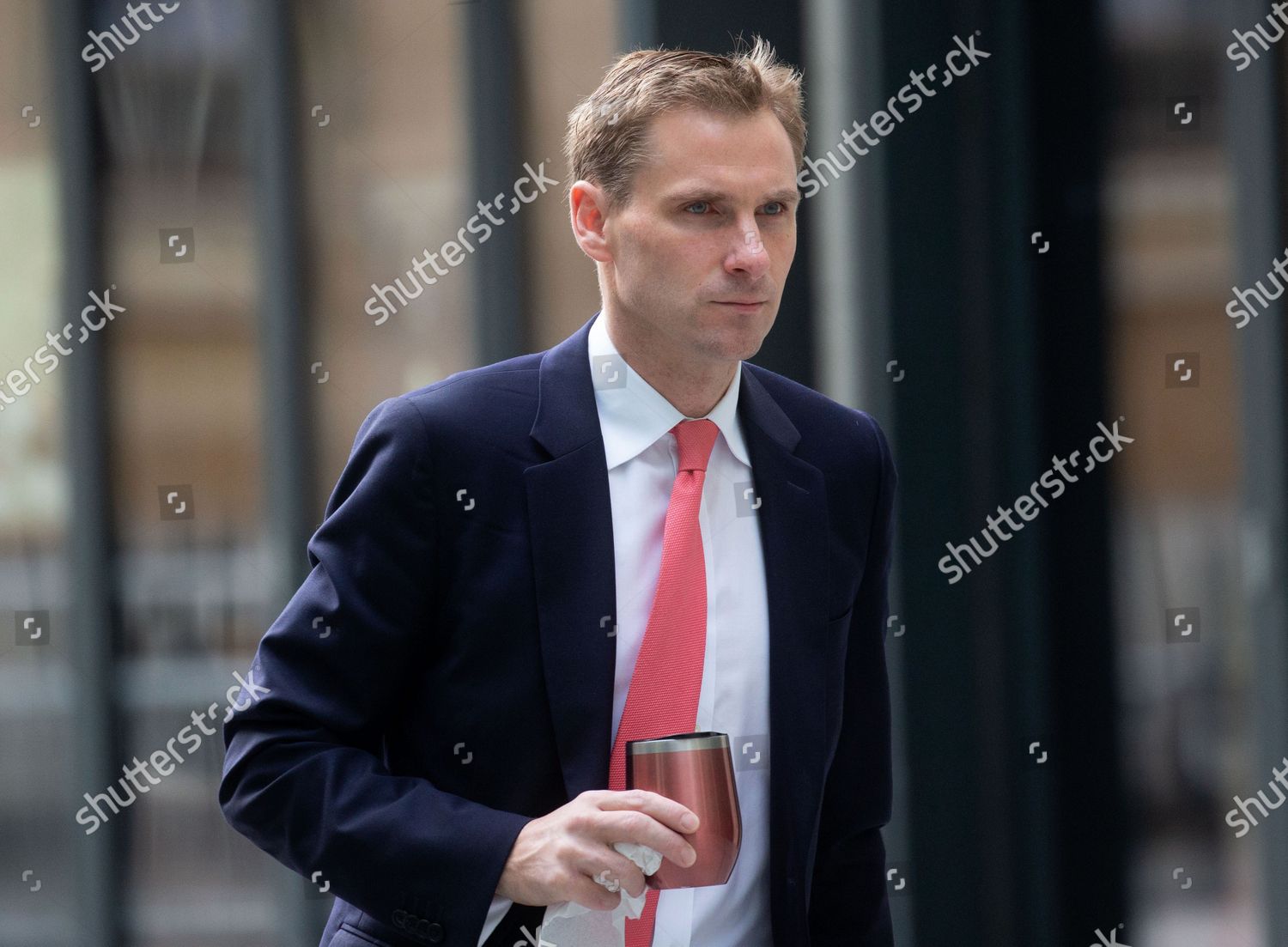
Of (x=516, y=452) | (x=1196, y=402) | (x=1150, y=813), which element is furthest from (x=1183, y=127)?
(x=516, y=452)

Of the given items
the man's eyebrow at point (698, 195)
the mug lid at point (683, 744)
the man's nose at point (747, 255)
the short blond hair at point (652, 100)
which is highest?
the short blond hair at point (652, 100)

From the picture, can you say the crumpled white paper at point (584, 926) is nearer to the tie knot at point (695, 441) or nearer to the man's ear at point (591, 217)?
the tie knot at point (695, 441)

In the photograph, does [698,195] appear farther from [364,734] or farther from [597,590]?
[364,734]

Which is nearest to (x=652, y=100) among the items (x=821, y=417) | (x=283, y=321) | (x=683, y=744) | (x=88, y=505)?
(x=821, y=417)

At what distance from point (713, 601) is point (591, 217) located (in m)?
0.46

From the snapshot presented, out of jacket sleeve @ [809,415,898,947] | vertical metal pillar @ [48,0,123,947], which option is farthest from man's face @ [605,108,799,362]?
vertical metal pillar @ [48,0,123,947]

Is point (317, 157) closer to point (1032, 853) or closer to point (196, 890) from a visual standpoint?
point (196, 890)

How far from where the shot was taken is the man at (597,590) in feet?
4.17

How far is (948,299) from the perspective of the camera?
2.73m

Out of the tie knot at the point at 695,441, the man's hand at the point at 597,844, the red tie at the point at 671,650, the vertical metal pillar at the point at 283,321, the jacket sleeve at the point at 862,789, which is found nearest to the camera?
the man's hand at the point at 597,844

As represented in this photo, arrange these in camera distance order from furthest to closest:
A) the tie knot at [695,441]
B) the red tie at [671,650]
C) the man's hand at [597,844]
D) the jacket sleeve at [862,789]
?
1. the jacket sleeve at [862,789]
2. the tie knot at [695,441]
3. the red tie at [671,650]
4. the man's hand at [597,844]

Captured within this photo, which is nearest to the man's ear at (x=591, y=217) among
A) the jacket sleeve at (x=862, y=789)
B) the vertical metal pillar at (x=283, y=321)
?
the jacket sleeve at (x=862, y=789)

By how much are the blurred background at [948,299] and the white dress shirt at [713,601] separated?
1.31 m

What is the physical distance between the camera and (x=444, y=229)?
2908mm
